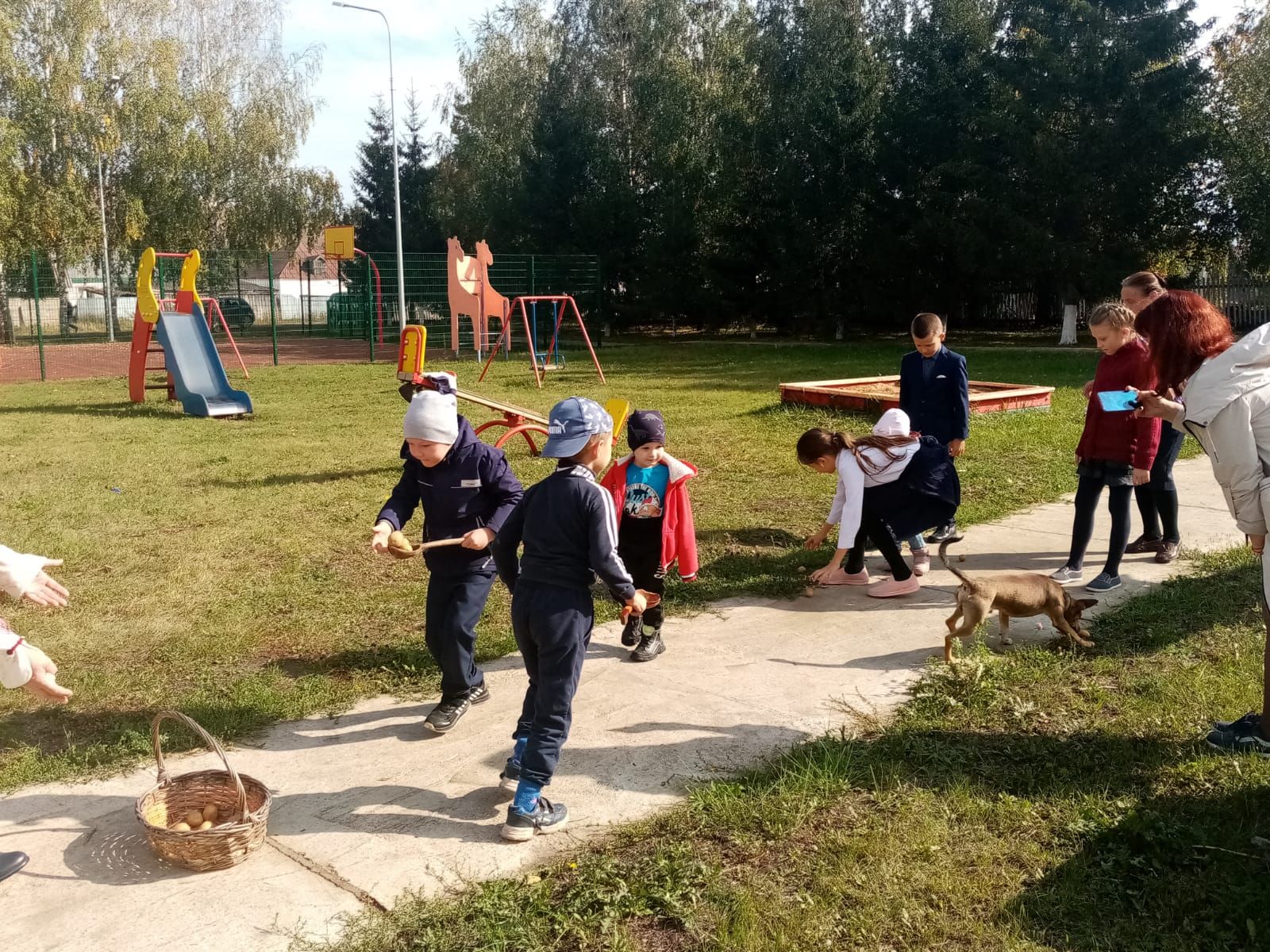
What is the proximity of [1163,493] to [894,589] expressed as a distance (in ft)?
6.67

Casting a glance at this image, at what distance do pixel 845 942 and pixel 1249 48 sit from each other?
109 feet

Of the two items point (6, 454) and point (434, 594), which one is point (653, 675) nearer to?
point (434, 594)

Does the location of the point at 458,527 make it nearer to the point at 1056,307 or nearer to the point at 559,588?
the point at 559,588

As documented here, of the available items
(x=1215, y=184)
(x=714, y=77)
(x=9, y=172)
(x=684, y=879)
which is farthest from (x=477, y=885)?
(x=9, y=172)

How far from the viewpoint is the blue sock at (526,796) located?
3.48 meters

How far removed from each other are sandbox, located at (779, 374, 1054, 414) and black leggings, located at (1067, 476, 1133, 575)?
5.27m

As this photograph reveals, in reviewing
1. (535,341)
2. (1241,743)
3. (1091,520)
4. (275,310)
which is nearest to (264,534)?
(1091,520)

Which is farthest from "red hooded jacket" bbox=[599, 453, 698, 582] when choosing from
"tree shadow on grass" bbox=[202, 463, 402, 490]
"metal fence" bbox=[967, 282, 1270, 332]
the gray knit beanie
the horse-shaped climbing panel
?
"metal fence" bbox=[967, 282, 1270, 332]

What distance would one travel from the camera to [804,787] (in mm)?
3701

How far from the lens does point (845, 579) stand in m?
6.41

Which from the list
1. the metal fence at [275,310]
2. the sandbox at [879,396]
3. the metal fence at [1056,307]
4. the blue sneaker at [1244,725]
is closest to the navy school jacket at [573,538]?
the blue sneaker at [1244,725]

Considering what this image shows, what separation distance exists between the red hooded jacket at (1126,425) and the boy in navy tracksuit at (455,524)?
11.7ft

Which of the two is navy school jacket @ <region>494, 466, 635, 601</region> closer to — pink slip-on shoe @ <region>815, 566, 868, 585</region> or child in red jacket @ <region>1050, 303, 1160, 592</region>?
pink slip-on shoe @ <region>815, 566, 868, 585</region>

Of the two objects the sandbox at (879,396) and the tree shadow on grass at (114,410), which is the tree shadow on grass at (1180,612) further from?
the tree shadow on grass at (114,410)
